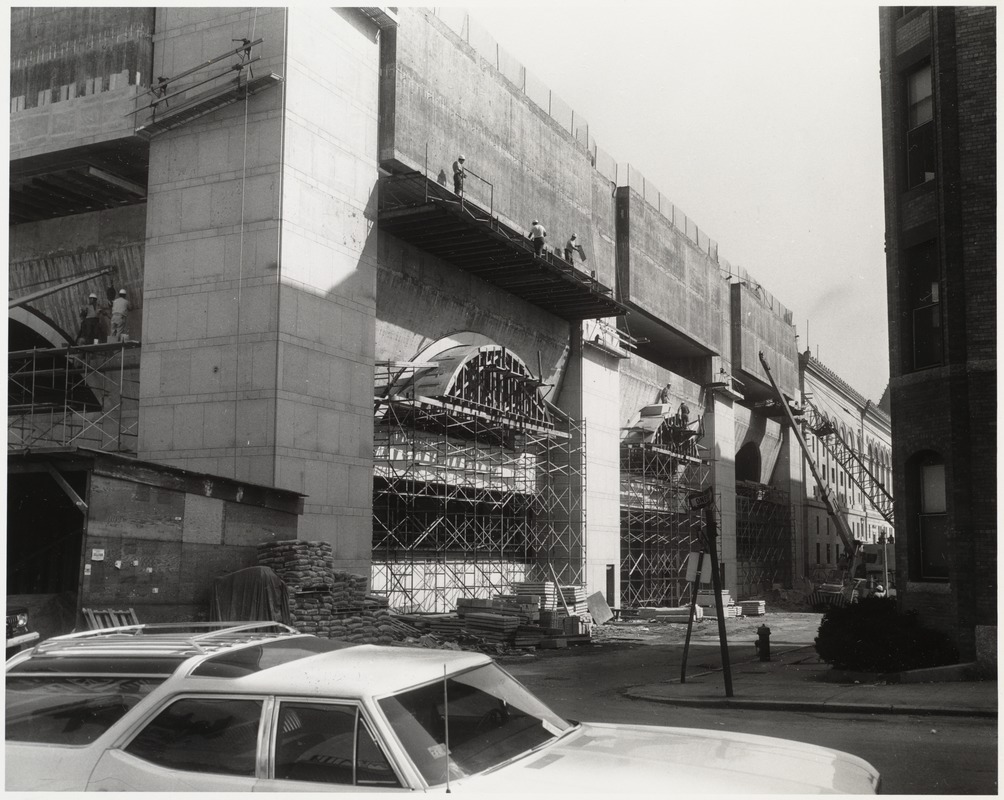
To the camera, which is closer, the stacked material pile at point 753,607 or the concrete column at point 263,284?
the concrete column at point 263,284

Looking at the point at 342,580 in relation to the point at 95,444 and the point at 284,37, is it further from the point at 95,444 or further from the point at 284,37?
the point at 284,37

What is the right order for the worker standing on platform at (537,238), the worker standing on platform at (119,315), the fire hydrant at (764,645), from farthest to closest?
the worker standing on platform at (537,238), the worker standing on platform at (119,315), the fire hydrant at (764,645)

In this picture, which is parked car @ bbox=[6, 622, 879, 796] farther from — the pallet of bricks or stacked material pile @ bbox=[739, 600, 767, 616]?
stacked material pile @ bbox=[739, 600, 767, 616]

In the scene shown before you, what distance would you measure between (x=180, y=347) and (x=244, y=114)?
5603 millimetres

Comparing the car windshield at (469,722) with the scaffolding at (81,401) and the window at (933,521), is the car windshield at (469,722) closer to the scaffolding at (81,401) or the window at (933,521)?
the window at (933,521)

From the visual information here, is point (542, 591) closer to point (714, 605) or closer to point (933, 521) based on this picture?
point (933, 521)

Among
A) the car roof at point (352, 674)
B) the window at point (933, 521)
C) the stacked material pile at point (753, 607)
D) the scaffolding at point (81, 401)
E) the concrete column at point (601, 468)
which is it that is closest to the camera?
the car roof at point (352, 674)

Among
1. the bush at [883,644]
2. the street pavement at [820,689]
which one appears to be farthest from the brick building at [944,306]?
the street pavement at [820,689]

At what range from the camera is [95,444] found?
2473cm

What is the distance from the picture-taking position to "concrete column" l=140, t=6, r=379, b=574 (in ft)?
74.6

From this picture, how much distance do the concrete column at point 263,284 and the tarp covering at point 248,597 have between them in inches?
134

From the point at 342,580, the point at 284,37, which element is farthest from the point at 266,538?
the point at 284,37

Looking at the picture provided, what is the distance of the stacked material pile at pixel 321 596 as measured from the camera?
20031mm

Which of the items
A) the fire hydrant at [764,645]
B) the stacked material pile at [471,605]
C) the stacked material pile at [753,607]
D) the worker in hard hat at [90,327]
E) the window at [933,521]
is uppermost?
the worker in hard hat at [90,327]
